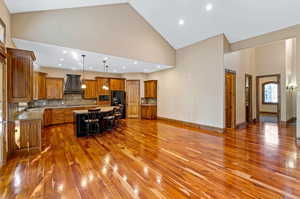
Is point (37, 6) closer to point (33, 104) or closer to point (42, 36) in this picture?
point (42, 36)

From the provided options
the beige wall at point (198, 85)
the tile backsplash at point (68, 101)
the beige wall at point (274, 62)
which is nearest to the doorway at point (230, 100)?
the beige wall at point (198, 85)

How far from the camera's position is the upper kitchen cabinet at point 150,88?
29.0ft

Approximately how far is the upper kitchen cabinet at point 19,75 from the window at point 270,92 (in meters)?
13.2

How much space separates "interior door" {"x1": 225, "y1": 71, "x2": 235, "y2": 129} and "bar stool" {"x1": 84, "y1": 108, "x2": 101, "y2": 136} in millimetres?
5111

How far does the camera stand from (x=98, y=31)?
4938 mm

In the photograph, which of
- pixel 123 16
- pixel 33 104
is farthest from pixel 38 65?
pixel 123 16

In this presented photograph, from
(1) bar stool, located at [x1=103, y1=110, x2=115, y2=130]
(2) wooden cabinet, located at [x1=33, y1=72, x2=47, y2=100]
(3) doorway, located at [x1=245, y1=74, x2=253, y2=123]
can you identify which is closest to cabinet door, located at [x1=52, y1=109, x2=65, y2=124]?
(2) wooden cabinet, located at [x1=33, y1=72, x2=47, y2=100]

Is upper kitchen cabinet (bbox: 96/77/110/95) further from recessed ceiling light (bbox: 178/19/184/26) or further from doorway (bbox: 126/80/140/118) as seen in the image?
recessed ceiling light (bbox: 178/19/184/26)

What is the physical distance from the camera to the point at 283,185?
2.21 m

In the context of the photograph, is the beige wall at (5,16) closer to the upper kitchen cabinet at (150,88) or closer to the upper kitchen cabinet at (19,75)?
the upper kitchen cabinet at (19,75)

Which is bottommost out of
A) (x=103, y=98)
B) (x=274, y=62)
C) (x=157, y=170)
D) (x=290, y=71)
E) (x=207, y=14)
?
(x=157, y=170)

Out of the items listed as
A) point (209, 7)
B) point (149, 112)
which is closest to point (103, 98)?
point (149, 112)

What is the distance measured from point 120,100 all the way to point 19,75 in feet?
18.3

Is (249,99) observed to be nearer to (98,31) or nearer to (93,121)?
(93,121)
